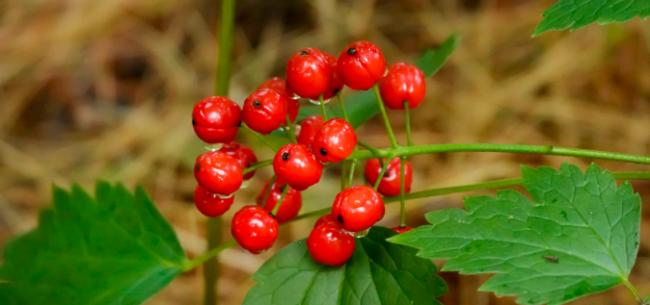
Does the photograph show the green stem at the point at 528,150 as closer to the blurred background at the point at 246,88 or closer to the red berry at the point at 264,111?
the red berry at the point at 264,111

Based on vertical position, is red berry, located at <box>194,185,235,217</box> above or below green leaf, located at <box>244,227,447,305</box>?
above

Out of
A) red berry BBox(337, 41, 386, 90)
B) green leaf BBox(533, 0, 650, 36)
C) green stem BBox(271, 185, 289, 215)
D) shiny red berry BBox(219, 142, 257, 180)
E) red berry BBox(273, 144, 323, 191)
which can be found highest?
green leaf BBox(533, 0, 650, 36)

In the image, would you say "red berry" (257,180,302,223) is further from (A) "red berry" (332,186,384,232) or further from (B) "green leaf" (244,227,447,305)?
(A) "red berry" (332,186,384,232)

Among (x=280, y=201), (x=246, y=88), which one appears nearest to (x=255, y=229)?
(x=280, y=201)

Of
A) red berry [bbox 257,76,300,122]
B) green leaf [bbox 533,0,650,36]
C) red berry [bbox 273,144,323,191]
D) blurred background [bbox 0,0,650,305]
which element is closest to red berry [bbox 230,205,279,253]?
red berry [bbox 273,144,323,191]

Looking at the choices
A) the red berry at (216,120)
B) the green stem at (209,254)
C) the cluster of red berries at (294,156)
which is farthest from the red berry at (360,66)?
the green stem at (209,254)

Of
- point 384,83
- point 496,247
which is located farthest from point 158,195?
point 496,247

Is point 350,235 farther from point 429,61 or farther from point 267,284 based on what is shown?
point 429,61
